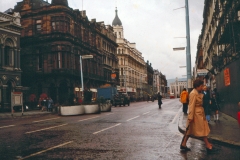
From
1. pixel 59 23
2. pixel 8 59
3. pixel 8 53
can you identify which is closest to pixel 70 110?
pixel 8 59

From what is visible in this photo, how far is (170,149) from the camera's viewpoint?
24.8 feet

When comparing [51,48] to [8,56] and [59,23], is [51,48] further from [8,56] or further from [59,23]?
[8,56]

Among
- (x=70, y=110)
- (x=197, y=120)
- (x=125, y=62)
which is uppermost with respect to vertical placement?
(x=125, y=62)

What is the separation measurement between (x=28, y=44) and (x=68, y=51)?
728cm

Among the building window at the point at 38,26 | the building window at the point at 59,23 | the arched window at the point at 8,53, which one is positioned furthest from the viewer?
the building window at the point at 38,26

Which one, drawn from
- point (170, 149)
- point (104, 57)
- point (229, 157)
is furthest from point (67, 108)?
point (104, 57)

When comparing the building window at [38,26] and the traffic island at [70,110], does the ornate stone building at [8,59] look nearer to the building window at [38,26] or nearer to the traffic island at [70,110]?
the building window at [38,26]

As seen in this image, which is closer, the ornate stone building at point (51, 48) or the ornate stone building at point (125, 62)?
the ornate stone building at point (51, 48)

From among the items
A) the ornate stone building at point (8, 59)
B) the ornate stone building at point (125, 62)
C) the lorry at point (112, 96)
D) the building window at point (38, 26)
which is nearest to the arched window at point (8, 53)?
the ornate stone building at point (8, 59)

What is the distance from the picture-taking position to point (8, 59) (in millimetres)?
36375

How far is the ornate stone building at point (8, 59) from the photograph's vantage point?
112 ft

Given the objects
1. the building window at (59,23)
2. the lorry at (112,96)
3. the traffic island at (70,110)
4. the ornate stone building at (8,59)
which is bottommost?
the traffic island at (70,110)

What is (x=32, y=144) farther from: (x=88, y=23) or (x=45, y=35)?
(x=88, y=23)

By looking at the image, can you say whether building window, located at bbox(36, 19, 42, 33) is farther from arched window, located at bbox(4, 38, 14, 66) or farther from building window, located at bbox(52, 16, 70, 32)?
arched window, located at bbox(4, 38, 14, 66)
